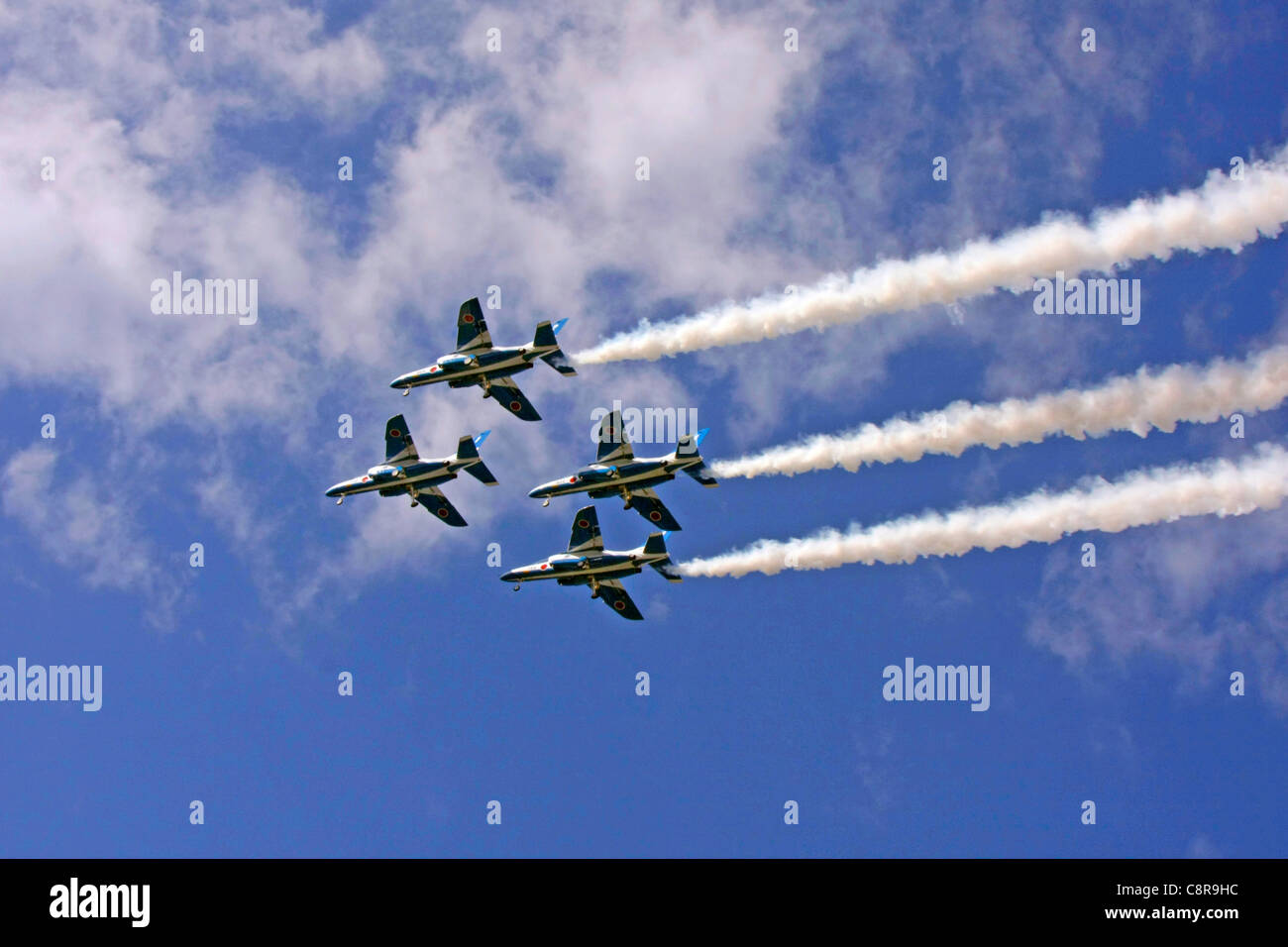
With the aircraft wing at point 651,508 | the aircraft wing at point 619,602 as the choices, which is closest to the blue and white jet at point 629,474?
the aircraft wing at point 651,508

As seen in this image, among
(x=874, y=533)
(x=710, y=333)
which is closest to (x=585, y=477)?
(x=710, y=333)

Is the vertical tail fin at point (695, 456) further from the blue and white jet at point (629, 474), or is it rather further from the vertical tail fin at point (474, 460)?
the vertical tail fin at point (474, 460)

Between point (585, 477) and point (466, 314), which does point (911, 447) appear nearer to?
point (585, 477)

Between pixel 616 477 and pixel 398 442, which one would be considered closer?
pixel 616 477

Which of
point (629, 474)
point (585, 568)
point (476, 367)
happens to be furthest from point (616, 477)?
point (476, 367)

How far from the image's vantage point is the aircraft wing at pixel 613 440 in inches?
2844

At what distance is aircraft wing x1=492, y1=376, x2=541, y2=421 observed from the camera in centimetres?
7638

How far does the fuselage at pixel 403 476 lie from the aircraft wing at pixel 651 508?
28.4 ft

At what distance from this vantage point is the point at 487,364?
245ft

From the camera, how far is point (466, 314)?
74875 millimetres

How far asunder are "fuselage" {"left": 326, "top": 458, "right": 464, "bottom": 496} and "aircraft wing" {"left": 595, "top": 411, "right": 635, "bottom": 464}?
777 cm

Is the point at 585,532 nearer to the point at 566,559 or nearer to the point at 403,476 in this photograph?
the point at 566,559

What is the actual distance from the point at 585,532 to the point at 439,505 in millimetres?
8231
